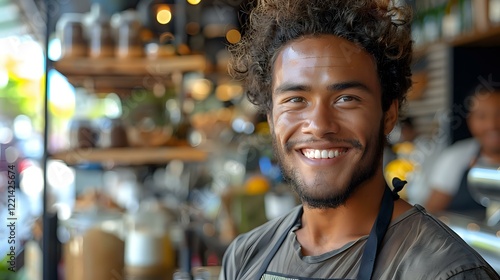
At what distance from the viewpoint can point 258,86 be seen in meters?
1.58

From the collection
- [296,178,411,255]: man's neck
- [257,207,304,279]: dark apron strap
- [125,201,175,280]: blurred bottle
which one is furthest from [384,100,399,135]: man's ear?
[125,201,175,280]: blurred bottle

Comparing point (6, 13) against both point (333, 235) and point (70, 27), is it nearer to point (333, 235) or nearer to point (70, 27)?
point (70, 27)

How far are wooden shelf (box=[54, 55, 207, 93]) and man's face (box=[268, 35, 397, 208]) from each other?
1.77m

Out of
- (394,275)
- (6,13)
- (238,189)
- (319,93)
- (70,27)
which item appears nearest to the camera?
(394,275)

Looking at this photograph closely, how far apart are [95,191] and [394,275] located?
279 centimetres

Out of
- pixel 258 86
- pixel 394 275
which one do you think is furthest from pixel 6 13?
pixel 394 275

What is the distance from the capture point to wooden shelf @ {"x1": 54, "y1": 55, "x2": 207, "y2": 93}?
9.47 ft

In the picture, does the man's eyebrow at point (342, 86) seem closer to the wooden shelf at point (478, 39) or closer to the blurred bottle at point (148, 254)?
the blurred bottle at point (148, 254)

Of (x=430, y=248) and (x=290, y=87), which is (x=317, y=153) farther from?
(x=430, y=248)

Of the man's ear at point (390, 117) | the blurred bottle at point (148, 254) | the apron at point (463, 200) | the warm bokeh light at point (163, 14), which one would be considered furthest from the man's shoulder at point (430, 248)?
the warm bokeh light at point (163, 14)

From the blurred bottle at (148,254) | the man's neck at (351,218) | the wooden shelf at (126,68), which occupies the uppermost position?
the wooden shelf at (126,68)

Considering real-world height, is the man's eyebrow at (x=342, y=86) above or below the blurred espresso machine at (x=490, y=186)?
above

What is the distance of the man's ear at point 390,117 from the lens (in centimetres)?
138

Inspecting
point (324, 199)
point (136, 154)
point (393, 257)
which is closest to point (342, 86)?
point (324, 199)
